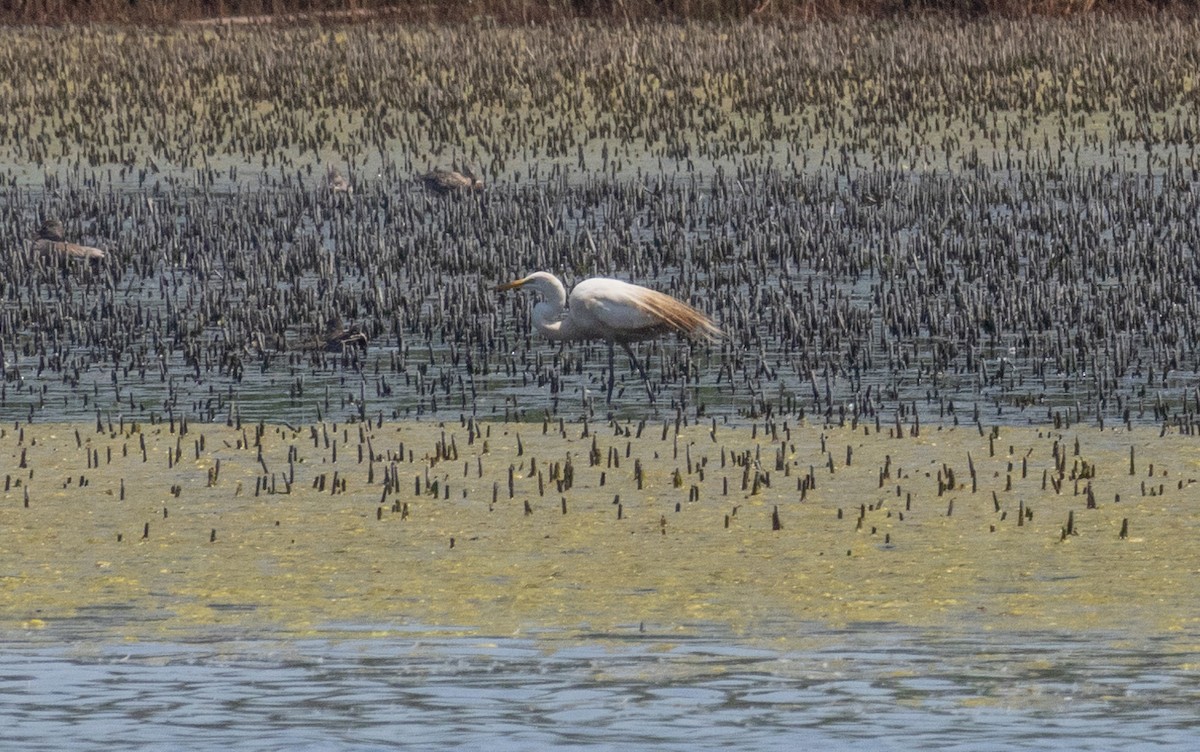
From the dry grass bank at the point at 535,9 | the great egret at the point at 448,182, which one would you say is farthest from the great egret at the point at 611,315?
the dry grass bank at the point at 535,9

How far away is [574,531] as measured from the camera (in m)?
7.79

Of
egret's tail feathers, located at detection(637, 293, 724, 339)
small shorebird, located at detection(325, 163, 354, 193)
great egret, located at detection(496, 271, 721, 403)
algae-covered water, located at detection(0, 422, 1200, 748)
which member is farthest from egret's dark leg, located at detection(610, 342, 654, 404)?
small shorebird, located at detection(325, 163, 354, 193)

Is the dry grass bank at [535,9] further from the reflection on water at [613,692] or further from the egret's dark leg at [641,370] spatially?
the reflection on water at [613,692]

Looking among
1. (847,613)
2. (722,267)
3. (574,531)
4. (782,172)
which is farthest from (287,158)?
(847,613)

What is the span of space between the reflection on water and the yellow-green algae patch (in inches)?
9.6

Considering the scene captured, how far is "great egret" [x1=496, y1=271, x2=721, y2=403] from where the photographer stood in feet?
36.5

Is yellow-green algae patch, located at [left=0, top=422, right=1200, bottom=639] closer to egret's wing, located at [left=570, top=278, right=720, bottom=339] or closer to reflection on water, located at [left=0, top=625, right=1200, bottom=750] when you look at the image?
reflection on water, located at [left=0, top=625, right=1200, bottom=750]

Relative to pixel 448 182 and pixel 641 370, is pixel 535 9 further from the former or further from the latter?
pixel 641 370

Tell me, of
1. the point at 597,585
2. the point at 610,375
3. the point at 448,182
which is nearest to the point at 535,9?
the point at 448,182

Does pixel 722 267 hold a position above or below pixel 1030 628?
above

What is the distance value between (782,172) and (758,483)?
1123 centimetres

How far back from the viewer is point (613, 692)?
5652mm

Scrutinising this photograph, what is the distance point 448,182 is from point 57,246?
3.80 meters

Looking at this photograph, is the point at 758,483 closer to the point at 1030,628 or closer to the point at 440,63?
the point at 1030,628
